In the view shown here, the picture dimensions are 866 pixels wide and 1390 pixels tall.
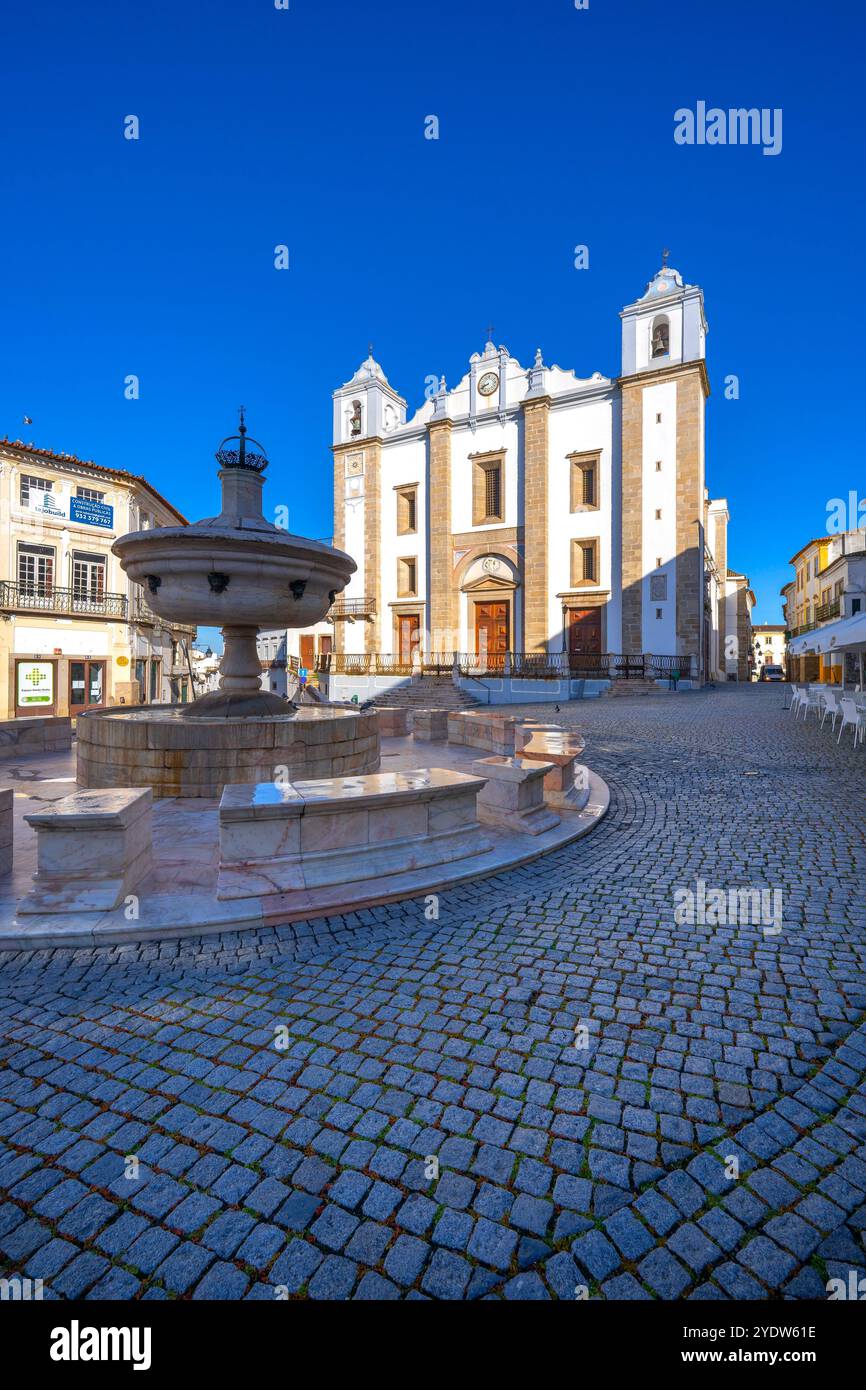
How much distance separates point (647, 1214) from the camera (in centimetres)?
174

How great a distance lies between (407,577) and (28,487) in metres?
19.5

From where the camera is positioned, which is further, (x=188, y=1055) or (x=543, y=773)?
(x=543, y=773)

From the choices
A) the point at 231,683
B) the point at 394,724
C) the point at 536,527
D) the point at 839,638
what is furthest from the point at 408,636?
the point at 231,683

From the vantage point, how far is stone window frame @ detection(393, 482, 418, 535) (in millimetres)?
36353

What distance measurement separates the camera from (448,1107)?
2.17 metres

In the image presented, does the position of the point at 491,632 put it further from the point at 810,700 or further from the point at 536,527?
the point at 810,700

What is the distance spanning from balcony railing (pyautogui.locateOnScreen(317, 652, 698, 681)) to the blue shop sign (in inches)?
533

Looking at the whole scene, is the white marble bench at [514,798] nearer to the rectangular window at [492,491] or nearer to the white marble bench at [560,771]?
the white marble bench at [560,771]

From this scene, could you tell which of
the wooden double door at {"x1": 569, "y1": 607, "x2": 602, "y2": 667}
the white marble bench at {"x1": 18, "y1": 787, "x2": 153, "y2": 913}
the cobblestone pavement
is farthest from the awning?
the wooden double door at {"x1": 569, "y1": 607, "x2": 602, "y2": 667}

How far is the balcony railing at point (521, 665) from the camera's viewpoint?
1083 inches

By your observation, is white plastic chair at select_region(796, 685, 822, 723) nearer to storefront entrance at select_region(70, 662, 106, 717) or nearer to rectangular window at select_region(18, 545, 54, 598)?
storefront entrance at select_region(70, 662, 106, 717)

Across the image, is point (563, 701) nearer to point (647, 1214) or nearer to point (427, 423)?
point (427, 423)

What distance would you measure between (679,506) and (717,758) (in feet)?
72.4

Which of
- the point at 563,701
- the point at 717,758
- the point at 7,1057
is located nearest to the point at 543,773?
the point at 7,1057
